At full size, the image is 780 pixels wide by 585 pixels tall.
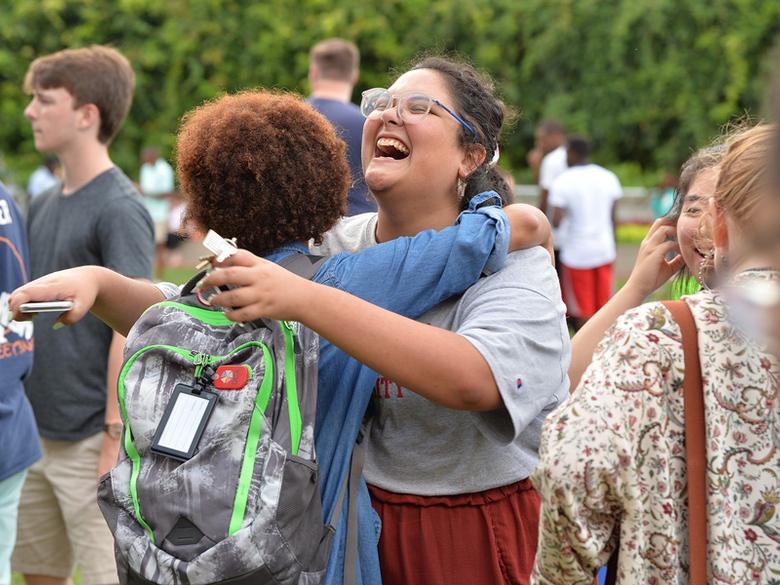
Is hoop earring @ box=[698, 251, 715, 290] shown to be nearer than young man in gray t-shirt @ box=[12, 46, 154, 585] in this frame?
Yes

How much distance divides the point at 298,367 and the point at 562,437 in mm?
533

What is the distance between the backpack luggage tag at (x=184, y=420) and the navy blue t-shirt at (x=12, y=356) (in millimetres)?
1529

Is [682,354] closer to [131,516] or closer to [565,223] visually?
[131,516]

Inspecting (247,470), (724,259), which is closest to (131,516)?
(247,470)

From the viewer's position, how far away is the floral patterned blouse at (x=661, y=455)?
143cm

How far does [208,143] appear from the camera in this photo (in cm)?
183

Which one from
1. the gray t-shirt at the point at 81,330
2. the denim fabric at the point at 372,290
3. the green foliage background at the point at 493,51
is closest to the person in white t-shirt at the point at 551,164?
the gray t-shirt at the point at 81,330

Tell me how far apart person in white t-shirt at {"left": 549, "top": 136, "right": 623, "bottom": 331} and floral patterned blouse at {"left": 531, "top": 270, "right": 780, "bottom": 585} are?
7230 mm

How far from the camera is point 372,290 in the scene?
70.1 inches

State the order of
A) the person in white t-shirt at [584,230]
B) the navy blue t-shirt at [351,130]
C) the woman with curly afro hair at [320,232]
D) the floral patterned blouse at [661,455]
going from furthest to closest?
the person in white t-shirt at [584,230] → the navy blue t-shirt at [351,130] → the woman with curly afro hair at [320,232] → the floral patterned blouse at [661,455]

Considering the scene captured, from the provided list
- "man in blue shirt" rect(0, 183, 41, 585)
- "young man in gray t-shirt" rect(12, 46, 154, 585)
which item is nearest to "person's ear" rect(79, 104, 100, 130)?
"young man in gray t-shirt" rect(12, 46, 154, 585)

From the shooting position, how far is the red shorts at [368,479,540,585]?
1.90 meters

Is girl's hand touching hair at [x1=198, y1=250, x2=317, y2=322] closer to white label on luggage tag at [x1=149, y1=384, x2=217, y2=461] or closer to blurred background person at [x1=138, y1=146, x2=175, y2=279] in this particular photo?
white label on luggage tag at [x1=149, y1=384, x2=217, y2=461]

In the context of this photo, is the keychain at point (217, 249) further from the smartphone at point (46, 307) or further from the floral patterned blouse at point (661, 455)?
the floral patterned blouse at point (661, 455)
